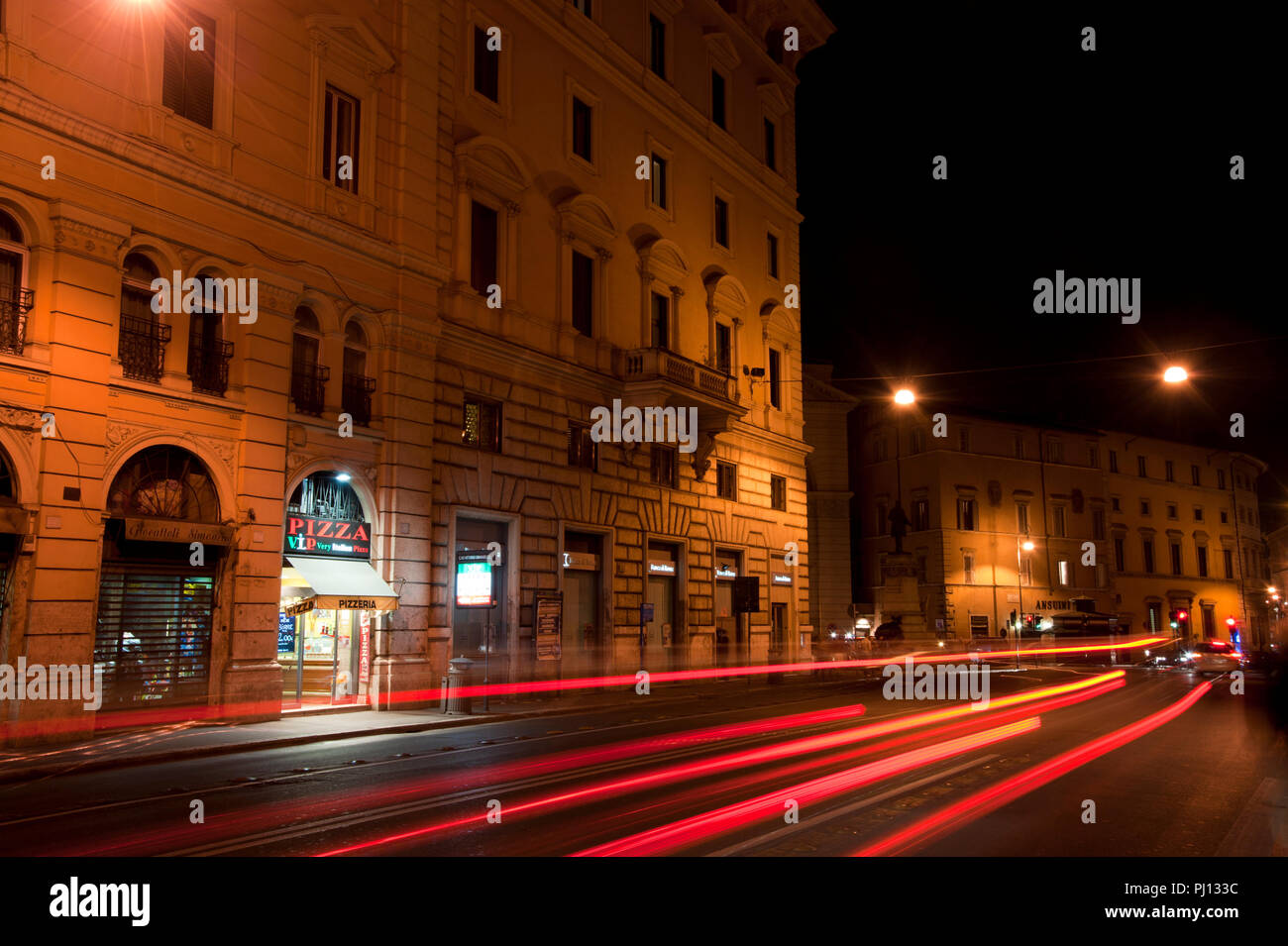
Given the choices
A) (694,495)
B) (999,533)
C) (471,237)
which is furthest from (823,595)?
(471,237)

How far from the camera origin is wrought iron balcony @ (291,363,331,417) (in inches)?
859

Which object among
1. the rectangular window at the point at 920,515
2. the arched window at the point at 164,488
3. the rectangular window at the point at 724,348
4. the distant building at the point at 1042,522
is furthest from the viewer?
the rectangular window at the point at 920,515

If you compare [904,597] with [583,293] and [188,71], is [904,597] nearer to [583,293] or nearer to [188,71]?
[583,293]

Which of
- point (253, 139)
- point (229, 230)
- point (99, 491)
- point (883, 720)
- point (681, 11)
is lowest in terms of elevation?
point (883, 720)

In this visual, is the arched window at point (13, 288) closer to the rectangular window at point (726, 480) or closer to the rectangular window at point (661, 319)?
the rectangular window at point (661, 319)

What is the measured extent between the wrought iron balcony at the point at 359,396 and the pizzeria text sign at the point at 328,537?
234 centimetres

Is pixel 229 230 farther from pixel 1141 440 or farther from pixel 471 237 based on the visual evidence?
pixel 1141 440

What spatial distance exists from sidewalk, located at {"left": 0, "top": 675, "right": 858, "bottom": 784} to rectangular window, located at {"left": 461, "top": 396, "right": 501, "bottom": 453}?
6602 mm

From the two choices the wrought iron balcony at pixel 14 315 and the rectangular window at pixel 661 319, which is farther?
the rectangular window at pixel 661 319

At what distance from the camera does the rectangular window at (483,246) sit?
27.2m

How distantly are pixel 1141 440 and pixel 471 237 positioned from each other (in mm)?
66973

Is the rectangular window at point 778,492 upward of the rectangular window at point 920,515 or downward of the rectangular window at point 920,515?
downward

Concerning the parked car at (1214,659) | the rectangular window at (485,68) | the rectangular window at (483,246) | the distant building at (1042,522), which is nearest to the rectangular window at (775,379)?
the rectangular window at (483,246)
